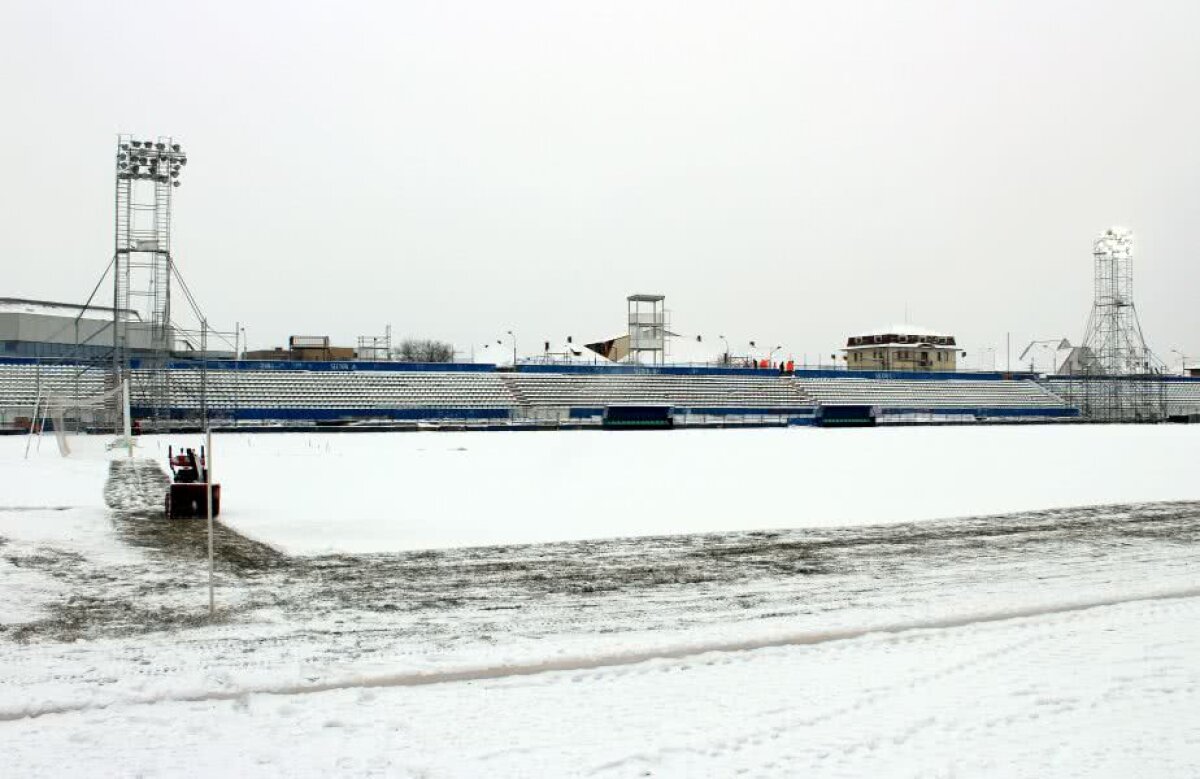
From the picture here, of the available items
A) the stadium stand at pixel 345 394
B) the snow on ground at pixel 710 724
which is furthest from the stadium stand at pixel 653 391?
the snow on ground at pixel 710 724

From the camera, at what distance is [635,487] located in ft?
65.6

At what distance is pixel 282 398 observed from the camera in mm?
55531

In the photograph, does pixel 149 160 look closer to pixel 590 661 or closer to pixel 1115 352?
pixel 590 661

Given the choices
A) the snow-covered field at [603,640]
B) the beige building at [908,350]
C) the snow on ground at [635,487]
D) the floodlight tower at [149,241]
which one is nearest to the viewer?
the snow-covered field at [603,640]

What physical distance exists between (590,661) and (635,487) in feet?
43.0

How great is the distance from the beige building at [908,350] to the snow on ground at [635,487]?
237ft

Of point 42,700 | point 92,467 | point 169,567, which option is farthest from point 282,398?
point 42,700

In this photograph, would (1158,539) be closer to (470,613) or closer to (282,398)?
(470,613)

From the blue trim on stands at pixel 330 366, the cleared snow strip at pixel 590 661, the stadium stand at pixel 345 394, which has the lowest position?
the cleared snow strip at pixel 590 661

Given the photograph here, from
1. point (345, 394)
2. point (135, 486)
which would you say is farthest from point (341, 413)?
point (135, 486)

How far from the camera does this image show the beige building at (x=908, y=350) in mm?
107438

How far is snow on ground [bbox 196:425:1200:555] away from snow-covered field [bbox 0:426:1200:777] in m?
0.20

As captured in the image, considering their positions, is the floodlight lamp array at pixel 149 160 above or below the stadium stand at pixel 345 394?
above

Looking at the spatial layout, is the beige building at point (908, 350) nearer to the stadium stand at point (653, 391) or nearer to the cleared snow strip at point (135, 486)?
the stadium stand at point (653, 391)
